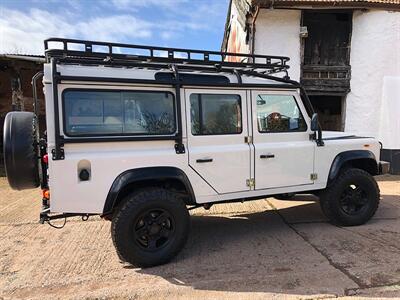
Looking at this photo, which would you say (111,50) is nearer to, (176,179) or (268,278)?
(176,179)

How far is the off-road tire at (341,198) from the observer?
5.17 m

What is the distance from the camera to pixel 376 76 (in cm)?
1020

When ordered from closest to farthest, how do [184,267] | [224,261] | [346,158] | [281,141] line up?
[184,267] < [224,261] < [281,141] < [346,158]

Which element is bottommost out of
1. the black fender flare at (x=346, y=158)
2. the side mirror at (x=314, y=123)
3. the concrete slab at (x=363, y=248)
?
the concrete slab at (x=363, y=248)

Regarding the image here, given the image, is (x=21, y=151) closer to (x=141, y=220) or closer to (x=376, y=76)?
(x=141, y=220)

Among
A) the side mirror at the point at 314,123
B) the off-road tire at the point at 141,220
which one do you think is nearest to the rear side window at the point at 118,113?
the off-road tire at the point at 141,220

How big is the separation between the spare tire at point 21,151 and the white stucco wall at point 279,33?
25.1ft

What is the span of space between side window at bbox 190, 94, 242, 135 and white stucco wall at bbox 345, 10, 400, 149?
7.00 meters

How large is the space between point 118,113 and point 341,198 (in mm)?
3386

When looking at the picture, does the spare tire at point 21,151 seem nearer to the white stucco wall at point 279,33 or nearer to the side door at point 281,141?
the side door at point 281,141

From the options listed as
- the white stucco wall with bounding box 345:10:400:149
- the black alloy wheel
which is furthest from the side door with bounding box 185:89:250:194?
the white stucco wall with bounding box 345:10:400:149

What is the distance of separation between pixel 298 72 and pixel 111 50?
7.36 metres

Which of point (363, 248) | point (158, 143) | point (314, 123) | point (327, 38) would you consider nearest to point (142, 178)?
point (158, 143)

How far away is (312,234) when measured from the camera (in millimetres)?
5055
